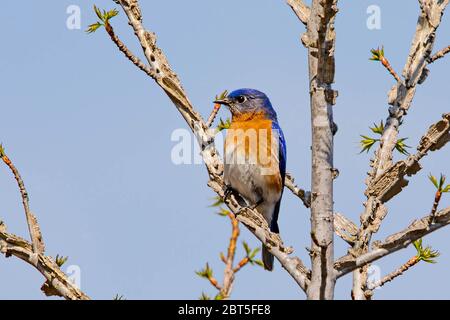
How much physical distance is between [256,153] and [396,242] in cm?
399

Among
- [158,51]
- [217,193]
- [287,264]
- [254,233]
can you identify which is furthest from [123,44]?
[287,264]

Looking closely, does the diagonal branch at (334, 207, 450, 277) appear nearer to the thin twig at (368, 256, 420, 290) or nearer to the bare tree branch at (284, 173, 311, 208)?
the thin twig at (368, 256, 420, 290)

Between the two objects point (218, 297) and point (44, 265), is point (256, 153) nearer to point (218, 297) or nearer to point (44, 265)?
point (44, 265)

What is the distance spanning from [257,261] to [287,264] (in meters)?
0.21

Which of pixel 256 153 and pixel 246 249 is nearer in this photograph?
pixel 246 249

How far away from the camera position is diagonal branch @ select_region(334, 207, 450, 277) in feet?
17.0

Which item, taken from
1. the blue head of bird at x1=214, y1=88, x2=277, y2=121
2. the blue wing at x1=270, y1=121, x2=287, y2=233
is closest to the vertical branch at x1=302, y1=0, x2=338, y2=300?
the blue wing at x1=270, y1=121, x2=287, y2=233

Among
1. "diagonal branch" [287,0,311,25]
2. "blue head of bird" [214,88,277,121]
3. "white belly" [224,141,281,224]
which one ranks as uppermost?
"blue head of bird" [214,88,277,121]

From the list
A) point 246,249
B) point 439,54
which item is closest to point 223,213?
point 246,249

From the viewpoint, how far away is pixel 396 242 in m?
5.28

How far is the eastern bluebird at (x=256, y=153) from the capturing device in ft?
29.4

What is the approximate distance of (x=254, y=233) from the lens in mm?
6156
